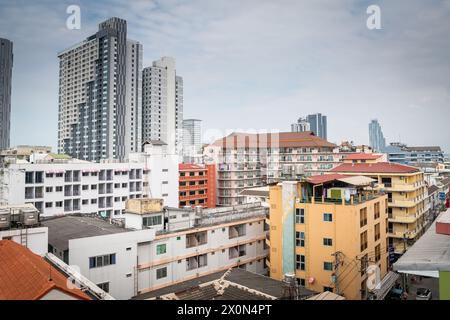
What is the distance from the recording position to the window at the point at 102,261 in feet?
39.5

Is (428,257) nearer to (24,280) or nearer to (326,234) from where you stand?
(24,280)

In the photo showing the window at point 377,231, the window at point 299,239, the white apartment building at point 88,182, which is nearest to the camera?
the window at point 299,239

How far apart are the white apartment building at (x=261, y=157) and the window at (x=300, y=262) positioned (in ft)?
73.2

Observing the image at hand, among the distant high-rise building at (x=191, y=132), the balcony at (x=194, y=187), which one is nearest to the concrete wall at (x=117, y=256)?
the balcony at (x=194, y=187)

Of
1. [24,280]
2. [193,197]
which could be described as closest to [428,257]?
[24,280]

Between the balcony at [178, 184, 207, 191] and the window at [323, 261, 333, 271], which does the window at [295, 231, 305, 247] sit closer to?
the window at [323, 261, 333, 271]

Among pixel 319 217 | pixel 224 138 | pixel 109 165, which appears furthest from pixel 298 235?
pixel 224 138

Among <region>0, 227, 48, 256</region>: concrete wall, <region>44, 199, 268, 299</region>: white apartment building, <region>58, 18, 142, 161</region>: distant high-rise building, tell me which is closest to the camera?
<region>0, 227, 48, 256</region>: concrete wall

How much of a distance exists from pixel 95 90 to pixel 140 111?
326 inches

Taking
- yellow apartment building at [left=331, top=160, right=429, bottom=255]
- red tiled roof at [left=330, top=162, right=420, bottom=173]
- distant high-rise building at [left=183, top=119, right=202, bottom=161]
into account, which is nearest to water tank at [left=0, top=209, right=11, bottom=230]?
yellow apartment building at [left=331, top=160, right=429, bottom=255]

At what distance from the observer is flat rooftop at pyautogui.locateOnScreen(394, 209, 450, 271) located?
164 inches

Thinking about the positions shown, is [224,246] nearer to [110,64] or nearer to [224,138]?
[224,138]

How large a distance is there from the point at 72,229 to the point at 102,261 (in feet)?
7.68

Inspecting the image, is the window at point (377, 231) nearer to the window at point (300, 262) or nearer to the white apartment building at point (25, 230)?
the window at point (300, 262)
